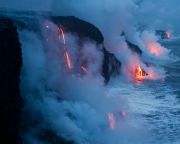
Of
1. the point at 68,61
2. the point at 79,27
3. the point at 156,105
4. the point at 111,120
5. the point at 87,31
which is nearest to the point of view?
the point at 111,120

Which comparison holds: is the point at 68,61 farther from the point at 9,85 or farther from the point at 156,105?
the point at 9,85

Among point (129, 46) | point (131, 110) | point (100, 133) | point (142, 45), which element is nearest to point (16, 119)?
point (100, 133)

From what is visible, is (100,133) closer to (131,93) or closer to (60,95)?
(60,95)

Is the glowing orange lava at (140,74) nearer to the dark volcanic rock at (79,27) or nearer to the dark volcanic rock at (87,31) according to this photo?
the dark volcanic rock at (87,31)

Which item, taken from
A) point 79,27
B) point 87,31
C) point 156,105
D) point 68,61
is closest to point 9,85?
point 68,61

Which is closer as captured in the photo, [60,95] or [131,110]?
[60,95]

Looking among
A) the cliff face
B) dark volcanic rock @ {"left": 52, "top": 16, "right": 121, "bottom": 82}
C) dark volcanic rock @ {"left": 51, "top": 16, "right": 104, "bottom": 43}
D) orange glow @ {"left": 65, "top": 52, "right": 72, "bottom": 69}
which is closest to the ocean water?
dark volcanic rock @ {"left": 52, "top": 16, "right": 121, "bottom": 82}
